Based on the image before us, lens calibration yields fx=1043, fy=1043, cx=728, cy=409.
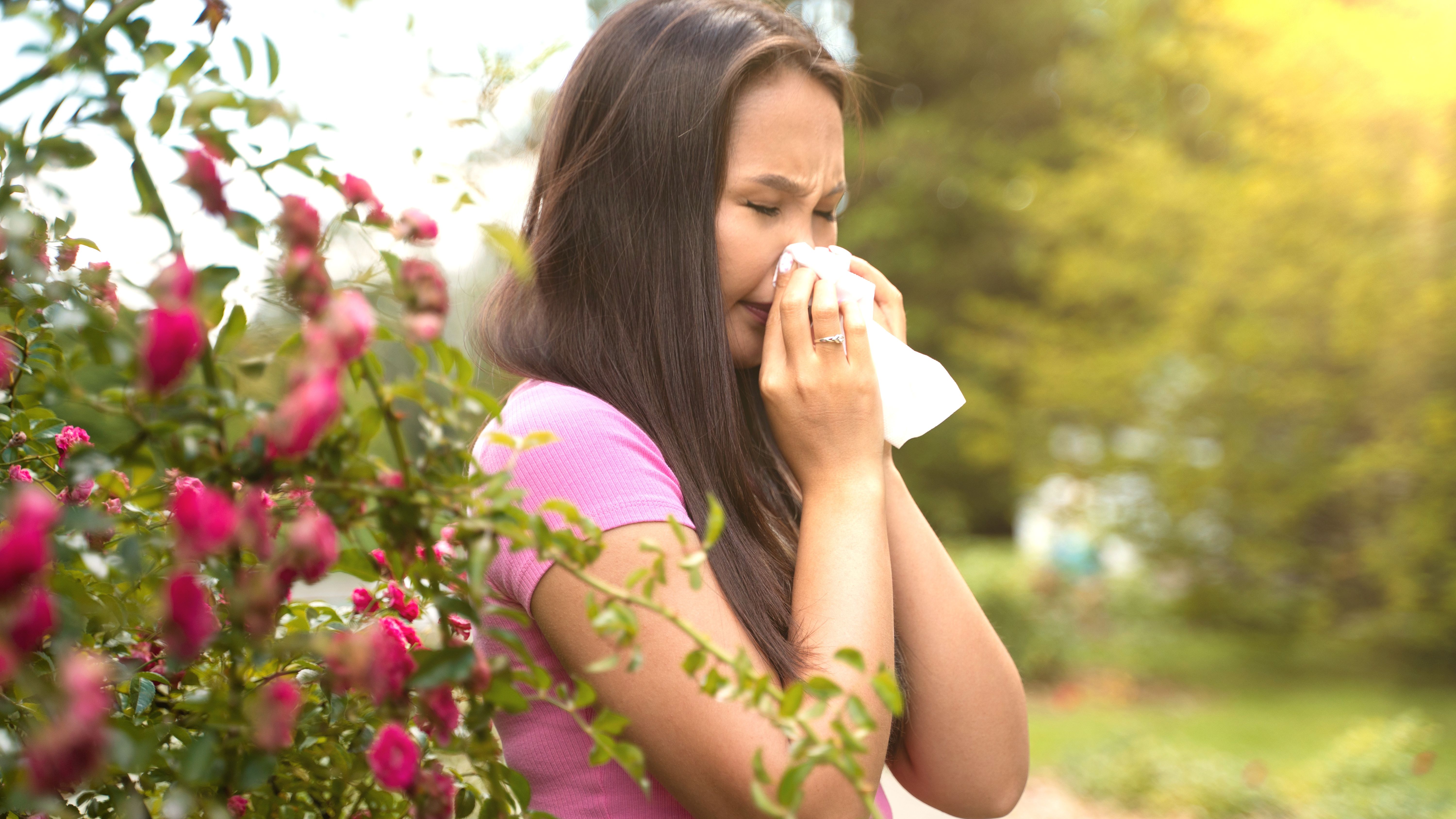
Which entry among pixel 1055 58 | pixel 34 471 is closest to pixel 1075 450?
pixel 1055 58

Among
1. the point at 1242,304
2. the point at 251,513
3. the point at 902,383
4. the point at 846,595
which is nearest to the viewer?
the point at 251,513

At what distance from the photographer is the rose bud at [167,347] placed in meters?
0.53

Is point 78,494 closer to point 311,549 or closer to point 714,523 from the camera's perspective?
point 311,549

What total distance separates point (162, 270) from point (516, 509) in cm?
26

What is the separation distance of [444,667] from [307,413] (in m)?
0.25

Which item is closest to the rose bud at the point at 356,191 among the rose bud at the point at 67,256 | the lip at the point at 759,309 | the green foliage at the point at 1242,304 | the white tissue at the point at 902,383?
the rose bud at the point at 67,256

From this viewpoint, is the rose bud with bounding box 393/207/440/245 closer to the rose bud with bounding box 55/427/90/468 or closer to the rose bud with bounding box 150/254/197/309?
the rose bud with bounding box 150/254/197/309

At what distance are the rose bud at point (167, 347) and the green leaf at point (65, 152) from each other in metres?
0.28

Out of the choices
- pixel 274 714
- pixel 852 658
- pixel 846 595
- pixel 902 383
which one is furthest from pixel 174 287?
pixel 902 383

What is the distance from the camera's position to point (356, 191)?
0.78 meters

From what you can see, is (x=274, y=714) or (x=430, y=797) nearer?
(x=274, y=714)

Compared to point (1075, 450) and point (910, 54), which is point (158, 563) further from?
point (910, 54)

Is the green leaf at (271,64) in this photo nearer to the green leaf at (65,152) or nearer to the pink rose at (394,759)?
the green leaf at (65,152)

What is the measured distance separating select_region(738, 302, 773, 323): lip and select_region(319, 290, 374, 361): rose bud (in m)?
1.11
